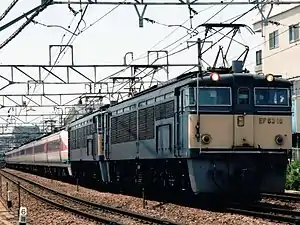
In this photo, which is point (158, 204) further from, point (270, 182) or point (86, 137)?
point (86, 137)

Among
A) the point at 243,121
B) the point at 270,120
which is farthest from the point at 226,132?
the point at 270,120

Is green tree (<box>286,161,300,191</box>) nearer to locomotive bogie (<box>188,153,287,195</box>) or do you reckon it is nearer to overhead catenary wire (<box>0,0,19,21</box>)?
locomotive bogie (<box>188,153,287,195</box>)

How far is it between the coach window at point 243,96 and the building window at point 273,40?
30.2 meters

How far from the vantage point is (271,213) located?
55.3ft

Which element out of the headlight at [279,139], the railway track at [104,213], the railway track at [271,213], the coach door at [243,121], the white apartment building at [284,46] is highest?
the white apartment building at [284,46]

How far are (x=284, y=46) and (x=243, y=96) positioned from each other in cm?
2921

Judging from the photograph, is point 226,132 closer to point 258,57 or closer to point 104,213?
point 104,213

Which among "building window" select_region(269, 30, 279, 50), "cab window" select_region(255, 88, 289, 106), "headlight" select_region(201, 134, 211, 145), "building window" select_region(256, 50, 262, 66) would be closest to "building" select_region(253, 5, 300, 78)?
"building window" select_region(269, 30, 279, 50)

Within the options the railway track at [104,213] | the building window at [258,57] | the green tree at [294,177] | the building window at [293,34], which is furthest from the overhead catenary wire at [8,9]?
the building window at [258,57]

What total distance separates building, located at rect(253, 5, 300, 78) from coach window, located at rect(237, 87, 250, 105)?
24571 mm

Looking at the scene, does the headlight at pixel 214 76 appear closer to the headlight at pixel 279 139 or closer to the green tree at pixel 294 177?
the headlight at pixel 279 139

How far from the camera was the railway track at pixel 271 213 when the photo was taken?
48.1 ft

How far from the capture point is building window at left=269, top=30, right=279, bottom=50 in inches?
1852

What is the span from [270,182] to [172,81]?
13.5 ft
